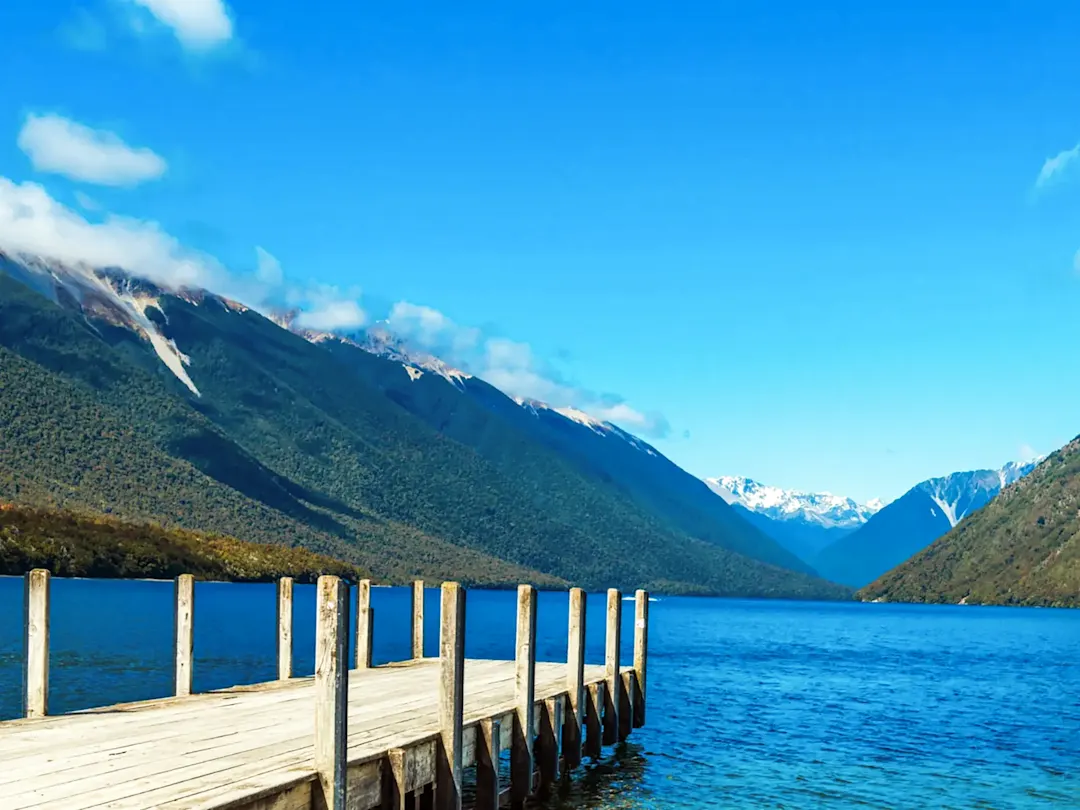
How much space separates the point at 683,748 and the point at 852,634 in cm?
10508

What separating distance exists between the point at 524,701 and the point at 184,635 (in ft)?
22.0

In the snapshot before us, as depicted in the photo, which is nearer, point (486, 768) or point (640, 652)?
point (486, 768)

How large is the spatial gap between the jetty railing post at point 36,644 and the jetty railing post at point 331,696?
7775 millimetres

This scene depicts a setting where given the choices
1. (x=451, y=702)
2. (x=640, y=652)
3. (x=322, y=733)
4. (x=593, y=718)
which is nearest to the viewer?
(x=322, y=733)

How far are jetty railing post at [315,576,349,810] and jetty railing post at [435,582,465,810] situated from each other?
166 inches

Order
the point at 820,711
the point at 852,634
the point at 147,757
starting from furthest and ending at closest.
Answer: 1. the point at 852,634
2. the point at 820,711
3. the point at 147,757

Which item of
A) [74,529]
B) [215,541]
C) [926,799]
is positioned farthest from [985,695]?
[215,541]

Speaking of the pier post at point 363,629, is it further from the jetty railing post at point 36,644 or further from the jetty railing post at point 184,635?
the jetty railing post at point 36,644

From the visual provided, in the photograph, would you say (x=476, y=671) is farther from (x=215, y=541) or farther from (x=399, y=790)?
(x=215, y=541)

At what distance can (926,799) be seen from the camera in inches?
1228

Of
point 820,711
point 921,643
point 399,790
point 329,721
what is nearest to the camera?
point 329,721

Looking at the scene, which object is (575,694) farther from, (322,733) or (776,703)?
(776,703)

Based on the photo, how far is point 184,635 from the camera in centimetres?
2525

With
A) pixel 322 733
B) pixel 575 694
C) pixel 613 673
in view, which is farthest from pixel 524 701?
pixel 613 673
